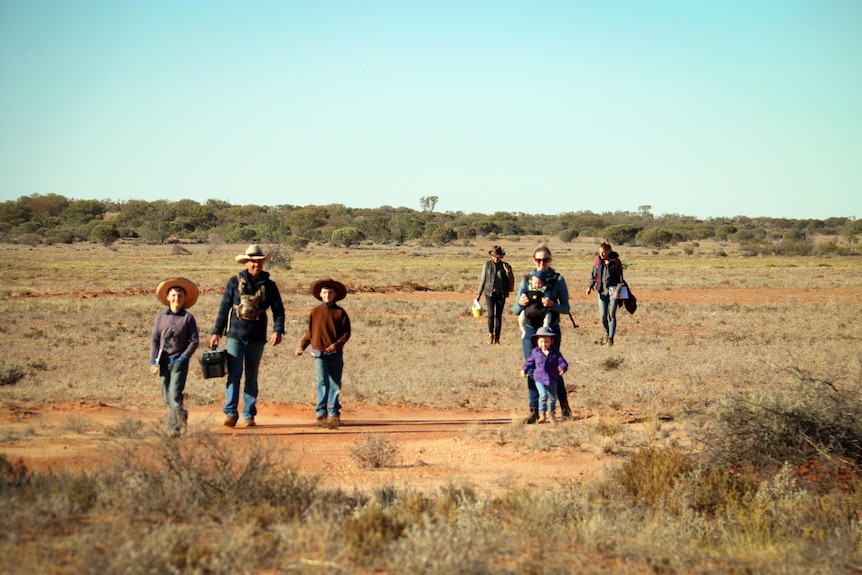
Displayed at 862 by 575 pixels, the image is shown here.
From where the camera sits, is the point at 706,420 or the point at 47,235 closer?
the point at 706,420

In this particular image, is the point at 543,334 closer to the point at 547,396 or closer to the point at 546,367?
the point at 546,367

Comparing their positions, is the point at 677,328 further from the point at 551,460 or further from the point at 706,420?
the point at 551,460

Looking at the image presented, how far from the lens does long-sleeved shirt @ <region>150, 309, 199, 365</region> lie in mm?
8594

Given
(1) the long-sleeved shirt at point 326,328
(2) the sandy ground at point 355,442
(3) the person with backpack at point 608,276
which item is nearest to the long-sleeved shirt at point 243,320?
(1) the long-sleeved shirt at point 326,328

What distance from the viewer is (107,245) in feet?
226

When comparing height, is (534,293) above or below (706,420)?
above

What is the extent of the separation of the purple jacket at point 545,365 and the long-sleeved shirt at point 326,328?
2049mm

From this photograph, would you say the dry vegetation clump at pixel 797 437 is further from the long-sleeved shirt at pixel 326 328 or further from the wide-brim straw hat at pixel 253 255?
the wide-brim straw hat at pixel 253 255

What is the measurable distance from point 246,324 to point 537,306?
3.21 metres

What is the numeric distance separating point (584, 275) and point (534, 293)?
32.4 meters

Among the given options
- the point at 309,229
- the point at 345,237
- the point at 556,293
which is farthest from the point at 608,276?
the point at 309,229

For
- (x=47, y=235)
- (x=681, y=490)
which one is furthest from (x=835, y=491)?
Answer: (x=47, y=235)

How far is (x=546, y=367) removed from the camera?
951 cm

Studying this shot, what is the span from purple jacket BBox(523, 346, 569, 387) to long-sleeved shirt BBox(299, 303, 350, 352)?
2049 mm
